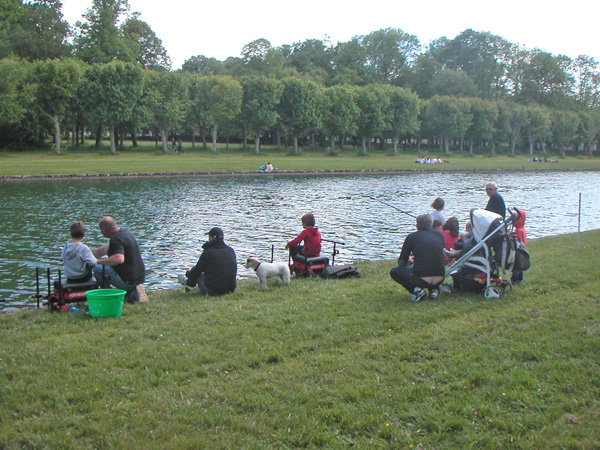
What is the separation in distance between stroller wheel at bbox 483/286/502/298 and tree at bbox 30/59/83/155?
6193cm

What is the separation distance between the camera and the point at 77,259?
10.1 metres

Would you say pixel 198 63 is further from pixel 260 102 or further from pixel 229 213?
pixel 229 213

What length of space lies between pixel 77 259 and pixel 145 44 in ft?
314

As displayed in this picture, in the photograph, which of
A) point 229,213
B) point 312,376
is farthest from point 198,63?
point 312,376

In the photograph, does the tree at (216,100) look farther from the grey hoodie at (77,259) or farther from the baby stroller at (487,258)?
the baby stroller at (487,258)

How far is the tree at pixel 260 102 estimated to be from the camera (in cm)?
8056

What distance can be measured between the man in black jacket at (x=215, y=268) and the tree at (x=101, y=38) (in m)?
78.6

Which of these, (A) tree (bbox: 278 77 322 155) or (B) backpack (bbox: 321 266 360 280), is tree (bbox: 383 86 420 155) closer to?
(A) tree (bbox: 278 77 322 155)

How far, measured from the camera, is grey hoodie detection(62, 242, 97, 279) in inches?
395

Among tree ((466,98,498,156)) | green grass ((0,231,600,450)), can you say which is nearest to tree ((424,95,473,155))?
tree ((466,98,498,156))

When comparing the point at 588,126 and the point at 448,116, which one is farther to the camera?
the point at 588,126

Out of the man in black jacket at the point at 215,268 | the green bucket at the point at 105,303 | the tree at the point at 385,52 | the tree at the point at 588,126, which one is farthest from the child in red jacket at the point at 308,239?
the tree at the point at 385,52

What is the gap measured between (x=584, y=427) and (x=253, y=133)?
8260cm

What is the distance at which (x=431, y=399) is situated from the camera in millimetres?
5441
